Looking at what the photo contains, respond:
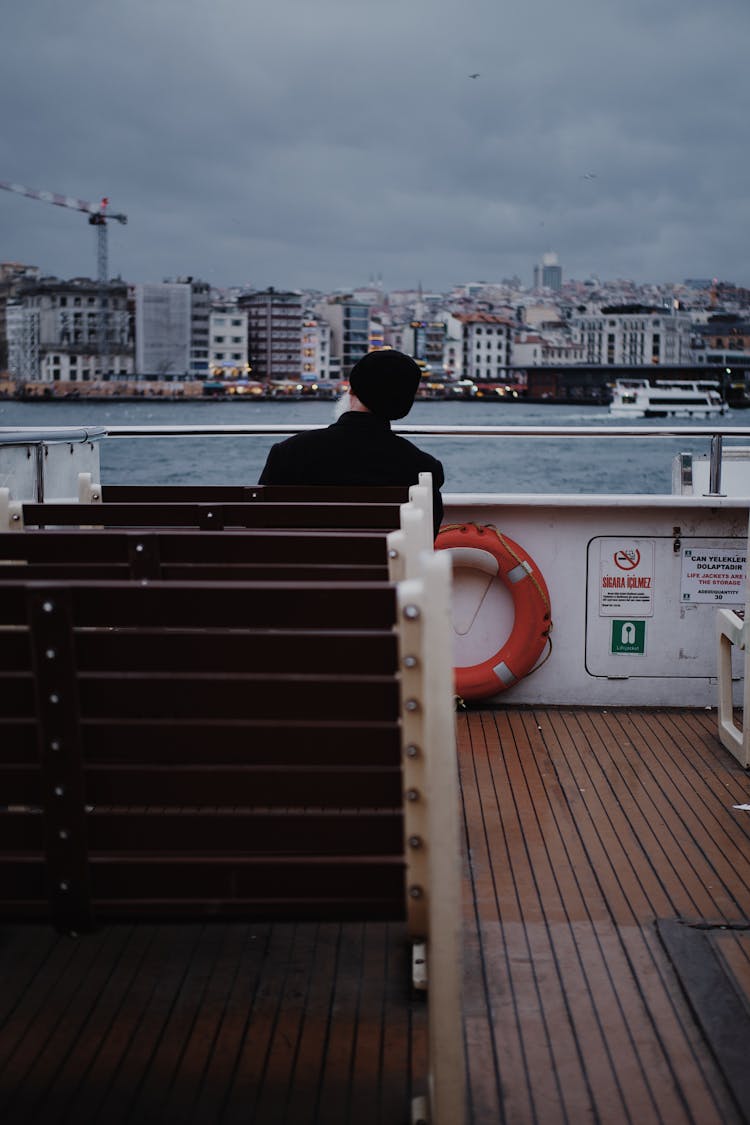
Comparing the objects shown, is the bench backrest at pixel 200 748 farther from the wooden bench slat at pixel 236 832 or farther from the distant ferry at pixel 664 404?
the distant ferry at pixel 664 404

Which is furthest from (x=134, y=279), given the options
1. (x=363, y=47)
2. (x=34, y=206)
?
(x=363, y=47)

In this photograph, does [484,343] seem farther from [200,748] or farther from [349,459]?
[200,748]

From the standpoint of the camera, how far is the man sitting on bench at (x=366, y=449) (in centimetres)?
298

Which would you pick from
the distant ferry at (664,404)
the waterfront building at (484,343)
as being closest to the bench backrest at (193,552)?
the distant ferry at (664,404)

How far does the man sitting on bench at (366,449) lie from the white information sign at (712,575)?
5.19 feet

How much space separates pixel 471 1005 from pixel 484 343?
492ft

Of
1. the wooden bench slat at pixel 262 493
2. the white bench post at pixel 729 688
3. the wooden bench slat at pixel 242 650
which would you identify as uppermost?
the wooden bench slat at pixel 262 493

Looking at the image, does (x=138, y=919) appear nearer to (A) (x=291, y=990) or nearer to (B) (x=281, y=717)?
(B) (x=281, y=717)

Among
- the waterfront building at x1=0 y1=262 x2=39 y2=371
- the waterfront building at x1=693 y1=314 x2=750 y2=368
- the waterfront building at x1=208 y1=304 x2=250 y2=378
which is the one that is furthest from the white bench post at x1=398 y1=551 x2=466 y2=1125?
the waterfront building at x1=208 y1=304 x2=250 y2=378

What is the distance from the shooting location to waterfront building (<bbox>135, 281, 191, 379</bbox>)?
129 meters

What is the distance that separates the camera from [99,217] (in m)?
142

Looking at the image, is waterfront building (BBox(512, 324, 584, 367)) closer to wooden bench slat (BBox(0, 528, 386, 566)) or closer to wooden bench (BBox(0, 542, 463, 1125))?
wooden bench slat (BBox(0, 528, 386, 566))

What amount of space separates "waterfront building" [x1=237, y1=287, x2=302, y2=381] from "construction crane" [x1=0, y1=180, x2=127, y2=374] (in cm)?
1912

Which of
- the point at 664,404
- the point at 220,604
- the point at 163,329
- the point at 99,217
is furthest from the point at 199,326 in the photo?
the point at 220,604
